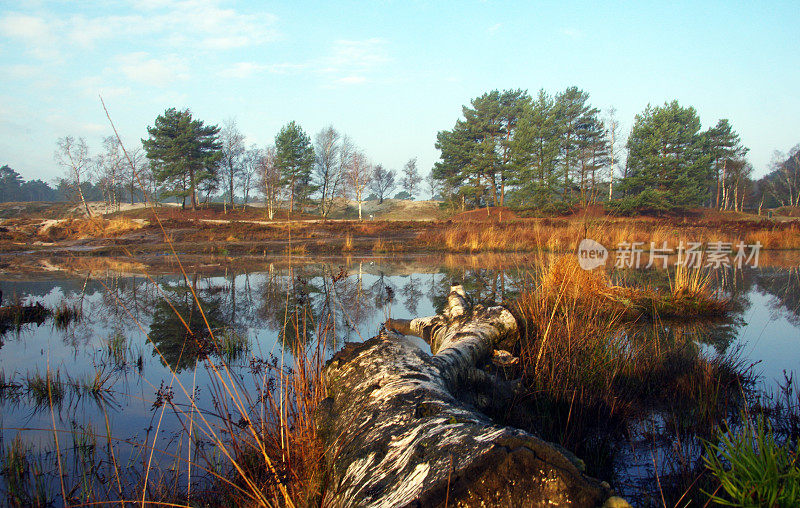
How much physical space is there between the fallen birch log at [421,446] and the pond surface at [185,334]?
0.51 metres

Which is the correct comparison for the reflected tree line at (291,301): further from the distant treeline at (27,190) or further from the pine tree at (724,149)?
the distant treeline at (27,190)

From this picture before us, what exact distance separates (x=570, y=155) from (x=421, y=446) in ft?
128

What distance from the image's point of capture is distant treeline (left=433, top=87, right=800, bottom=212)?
38688 millimetres

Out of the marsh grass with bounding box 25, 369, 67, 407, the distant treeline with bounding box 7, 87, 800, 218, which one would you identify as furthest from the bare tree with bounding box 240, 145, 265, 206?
the marsh grass with bounding box 25, 369, 67, 407

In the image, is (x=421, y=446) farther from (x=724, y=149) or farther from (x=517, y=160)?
(x=724, y=149)

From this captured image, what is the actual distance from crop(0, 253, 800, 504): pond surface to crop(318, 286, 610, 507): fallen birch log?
506 mm

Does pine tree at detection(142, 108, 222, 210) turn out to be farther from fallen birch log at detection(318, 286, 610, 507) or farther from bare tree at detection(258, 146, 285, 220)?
fallen birch log at detection(318, 286, 610, 507)

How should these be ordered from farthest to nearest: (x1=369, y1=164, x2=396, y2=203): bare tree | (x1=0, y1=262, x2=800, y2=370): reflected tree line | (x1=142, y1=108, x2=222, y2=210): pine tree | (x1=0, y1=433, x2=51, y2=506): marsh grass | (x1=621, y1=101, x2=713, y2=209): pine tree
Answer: (x1=369, y1=164, x2=396, y2=203): bare tree
(x1=142, y1=108, x2=222, y2=210): pine tree
(x1=621, y1=101, x2=713, y2=209): pine tree
(x1=0, y1=262, x2=800, y2=370): reflected tree line
(x1=0, y1=433, x2=51, y2=506): marsh grass

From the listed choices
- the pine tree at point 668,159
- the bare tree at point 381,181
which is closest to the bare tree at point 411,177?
Result: the bare tree at point 381,181

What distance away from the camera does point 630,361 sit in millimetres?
3627

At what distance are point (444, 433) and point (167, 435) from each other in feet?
7.68

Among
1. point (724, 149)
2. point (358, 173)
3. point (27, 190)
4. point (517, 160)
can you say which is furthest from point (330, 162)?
point (27, 190)

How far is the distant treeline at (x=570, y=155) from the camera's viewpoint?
1523 inches

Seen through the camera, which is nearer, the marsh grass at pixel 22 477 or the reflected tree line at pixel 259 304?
the marsh grass at pixel 22 477
